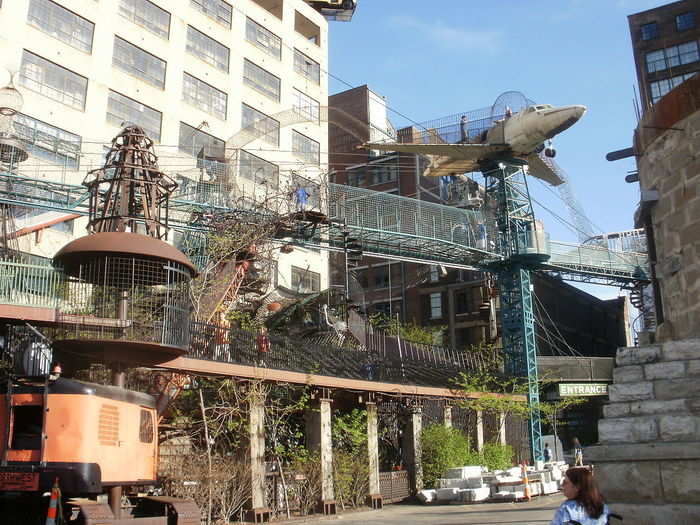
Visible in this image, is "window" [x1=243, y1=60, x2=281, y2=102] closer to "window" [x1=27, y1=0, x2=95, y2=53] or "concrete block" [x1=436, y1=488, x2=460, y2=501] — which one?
"window" [x1=27, y1=0, x2=95, y2=53]

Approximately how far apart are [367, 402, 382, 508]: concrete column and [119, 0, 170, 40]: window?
982 inches

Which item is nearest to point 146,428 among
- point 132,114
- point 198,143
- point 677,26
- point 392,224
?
point 392,224

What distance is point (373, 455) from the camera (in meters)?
24.6

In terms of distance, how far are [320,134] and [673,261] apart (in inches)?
1587

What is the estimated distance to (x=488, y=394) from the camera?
103 feet

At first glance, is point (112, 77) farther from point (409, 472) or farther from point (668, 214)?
point (668, 214)

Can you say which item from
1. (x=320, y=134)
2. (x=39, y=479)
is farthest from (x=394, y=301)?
(x=39, y=479)

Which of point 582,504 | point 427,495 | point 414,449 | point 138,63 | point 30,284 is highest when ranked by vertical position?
point 138,63

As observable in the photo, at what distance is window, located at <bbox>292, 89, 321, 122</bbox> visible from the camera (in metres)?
47.1

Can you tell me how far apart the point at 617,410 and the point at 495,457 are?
71.7 feet

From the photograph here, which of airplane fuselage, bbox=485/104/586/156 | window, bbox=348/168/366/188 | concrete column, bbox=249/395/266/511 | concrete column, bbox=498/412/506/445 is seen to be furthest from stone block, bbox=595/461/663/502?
window, bbox=348/168/366/188

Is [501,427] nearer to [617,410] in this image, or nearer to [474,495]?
[474,495]

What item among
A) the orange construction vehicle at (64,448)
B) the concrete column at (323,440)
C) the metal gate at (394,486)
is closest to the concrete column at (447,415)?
the metal gate at (394,486)

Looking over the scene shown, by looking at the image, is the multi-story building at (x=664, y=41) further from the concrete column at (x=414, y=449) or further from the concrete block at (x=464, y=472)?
the concrete block at (x=464, y=472)
